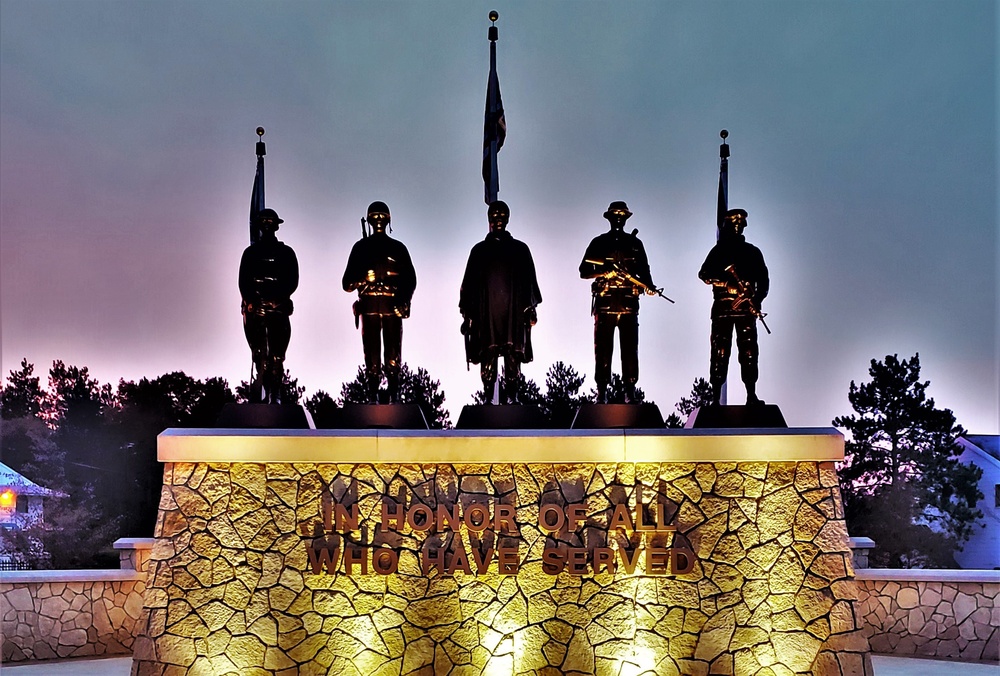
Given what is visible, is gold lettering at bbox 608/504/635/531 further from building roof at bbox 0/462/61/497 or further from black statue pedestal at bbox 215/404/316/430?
building roof at bbox 0/462/61/497

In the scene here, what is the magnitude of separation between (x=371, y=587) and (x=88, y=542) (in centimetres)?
1534

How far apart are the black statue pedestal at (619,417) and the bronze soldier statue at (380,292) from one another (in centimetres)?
178

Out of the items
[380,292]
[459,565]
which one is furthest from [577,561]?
[380,292]

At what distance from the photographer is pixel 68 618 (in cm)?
1004

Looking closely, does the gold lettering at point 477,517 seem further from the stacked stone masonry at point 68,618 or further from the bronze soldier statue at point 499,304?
the stacked stone masonry at point 68,618

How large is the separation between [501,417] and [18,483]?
17403mm

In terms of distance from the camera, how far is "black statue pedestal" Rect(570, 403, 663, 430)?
844 cm

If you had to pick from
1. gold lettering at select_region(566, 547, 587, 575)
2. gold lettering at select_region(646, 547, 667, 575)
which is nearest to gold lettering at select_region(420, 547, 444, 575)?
gold lettering at select_region(566, 547, 587, 575)

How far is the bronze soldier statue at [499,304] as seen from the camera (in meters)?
8.80

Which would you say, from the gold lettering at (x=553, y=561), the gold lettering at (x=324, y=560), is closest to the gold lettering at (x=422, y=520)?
the gold lettering at (x=324, y=560)

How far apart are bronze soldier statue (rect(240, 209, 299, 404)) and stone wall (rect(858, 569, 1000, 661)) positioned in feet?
20.6

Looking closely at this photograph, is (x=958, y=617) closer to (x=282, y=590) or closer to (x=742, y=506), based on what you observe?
(x=742, y=506)

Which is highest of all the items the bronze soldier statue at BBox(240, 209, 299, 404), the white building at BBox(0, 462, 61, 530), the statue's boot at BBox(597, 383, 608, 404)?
the bronze soldier statue at BBox(240, 209, 299, 404)

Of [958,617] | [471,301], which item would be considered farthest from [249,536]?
[958,617]
